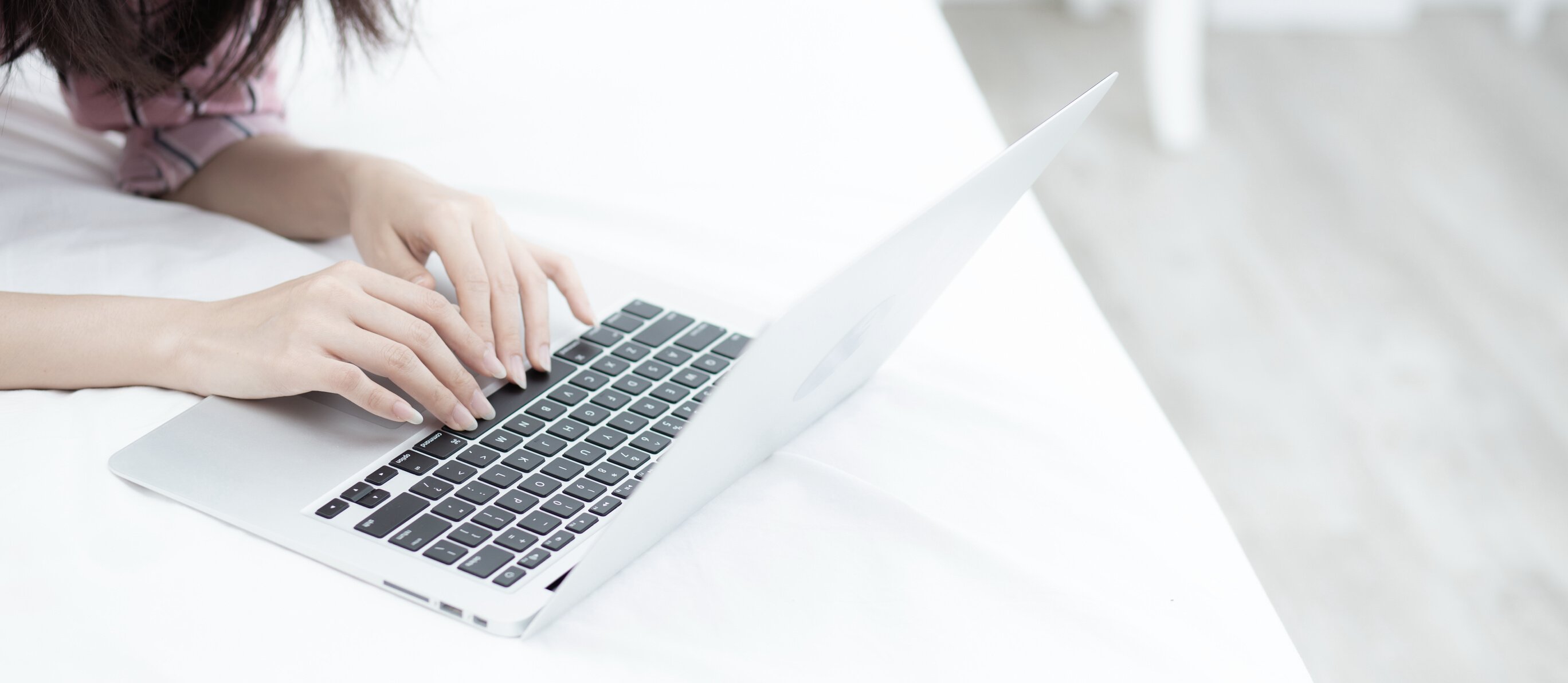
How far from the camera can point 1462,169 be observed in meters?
1.93

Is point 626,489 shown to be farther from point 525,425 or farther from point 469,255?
point 469,255

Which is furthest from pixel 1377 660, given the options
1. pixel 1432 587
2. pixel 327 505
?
pixel 327 505

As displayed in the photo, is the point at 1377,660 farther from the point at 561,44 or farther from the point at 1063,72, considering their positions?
the point at 1063,72

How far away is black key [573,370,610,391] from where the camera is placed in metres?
0.57

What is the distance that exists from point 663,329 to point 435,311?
13 centimetres

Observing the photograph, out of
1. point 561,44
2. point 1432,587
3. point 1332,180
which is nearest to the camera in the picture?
point 561,44

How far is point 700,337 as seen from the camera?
61 centimetres

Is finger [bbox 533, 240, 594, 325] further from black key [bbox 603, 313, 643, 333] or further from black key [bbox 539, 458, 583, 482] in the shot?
black key [bbox 539, 458, 583, 482]

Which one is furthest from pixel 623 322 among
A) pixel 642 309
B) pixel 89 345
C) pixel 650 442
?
pixel 89 345

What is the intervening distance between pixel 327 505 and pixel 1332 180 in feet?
6.04

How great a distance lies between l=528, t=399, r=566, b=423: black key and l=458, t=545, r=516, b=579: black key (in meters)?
0.10

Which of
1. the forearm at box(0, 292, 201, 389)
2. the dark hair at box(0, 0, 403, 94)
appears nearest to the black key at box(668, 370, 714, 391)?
the forearm at box(0, 292, 201, 389)

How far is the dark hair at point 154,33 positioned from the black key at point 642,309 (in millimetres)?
259

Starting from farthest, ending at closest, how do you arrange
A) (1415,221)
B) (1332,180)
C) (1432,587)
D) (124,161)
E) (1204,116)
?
(1204,116) < (1332,180) < (1415,221) < (1432,587) < (124,161)
